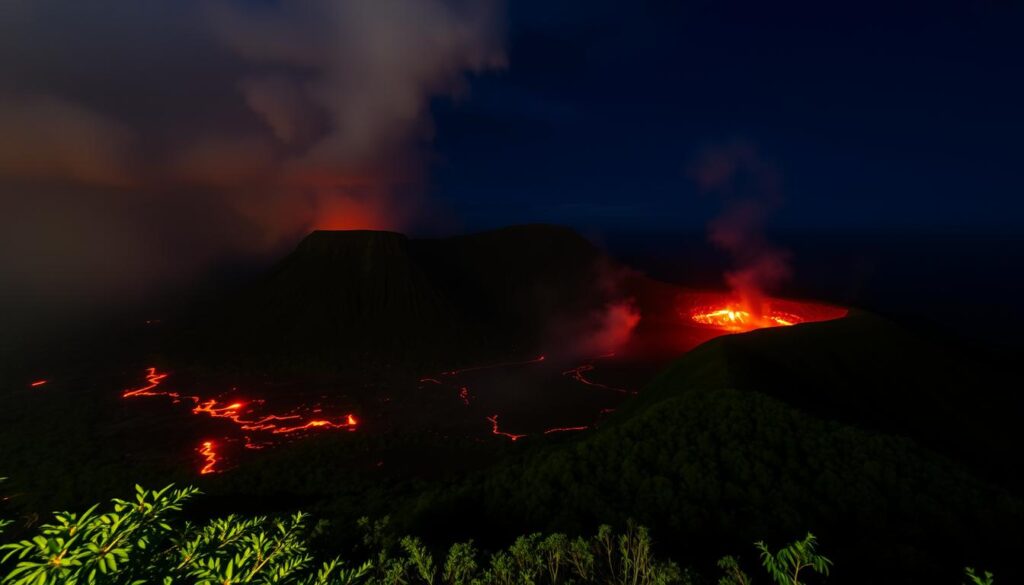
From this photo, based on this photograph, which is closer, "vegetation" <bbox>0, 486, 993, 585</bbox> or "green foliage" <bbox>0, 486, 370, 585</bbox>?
"green foliage" <bbox>0, 486, 370, 585</bbox>

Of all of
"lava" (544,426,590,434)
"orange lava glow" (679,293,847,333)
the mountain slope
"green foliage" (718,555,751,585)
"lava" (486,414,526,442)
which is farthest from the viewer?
"orange lava glow" (679,293,847,333)

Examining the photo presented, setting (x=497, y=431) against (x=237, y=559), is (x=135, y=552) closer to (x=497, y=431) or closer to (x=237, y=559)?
(x=237, y=559)

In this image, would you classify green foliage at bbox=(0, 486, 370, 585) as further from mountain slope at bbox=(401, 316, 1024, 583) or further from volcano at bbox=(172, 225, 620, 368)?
volcano at bbox=(172, 225, 620, 368)

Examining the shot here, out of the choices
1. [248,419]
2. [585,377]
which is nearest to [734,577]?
[585,377]

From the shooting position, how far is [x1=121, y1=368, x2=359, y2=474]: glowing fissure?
169 feet

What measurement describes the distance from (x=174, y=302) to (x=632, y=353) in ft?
507

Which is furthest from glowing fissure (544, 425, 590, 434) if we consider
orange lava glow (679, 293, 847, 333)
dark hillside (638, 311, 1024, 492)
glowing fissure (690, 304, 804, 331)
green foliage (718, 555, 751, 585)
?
glowing fissure (690, 304, 804, 331)

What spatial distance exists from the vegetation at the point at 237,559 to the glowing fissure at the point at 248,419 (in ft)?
148

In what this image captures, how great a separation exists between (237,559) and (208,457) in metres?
51.3

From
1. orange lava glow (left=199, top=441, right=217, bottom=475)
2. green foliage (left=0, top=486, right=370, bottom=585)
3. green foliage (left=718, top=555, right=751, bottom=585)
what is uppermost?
green foliage (left=0, top=486, right=370, bottom=585)

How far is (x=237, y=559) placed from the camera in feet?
24.6

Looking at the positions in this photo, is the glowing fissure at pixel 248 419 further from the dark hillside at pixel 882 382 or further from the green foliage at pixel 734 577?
the green foliage at pixel 734 577

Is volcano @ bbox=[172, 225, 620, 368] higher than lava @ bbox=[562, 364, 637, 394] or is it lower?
higher

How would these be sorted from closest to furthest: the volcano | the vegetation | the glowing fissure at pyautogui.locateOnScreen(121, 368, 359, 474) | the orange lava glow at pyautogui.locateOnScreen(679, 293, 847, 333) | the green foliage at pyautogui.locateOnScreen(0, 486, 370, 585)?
the green foliage at pyautogui.locateOnScreen(0, 486, 370, 585) → the vegetation → the glowing fissure at pyautogui.locateOnScreen(121, 368, 359, 474) → the orange lava glow at pyautogui.locateOnScreen(679, 293, 847, 333) → the volcano
